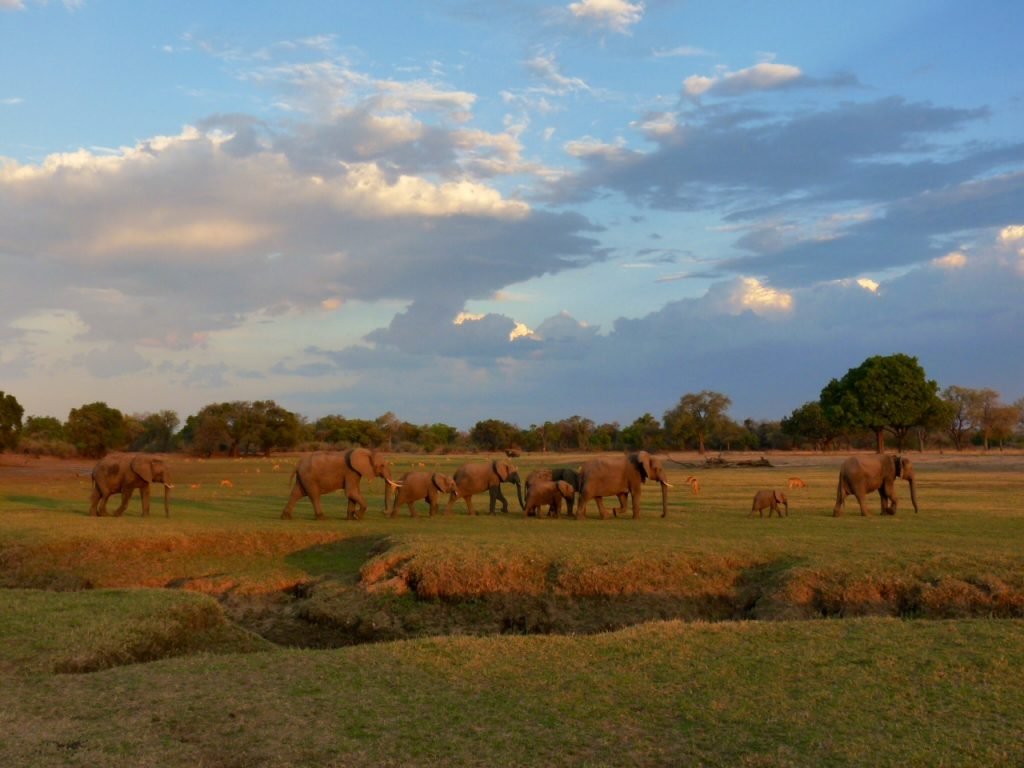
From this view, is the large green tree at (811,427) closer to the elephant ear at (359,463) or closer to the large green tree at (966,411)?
the large green tree at (966,411)

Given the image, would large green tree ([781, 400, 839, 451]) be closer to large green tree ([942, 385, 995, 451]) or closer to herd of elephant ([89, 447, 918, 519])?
large green tree ([942, 385, 995, 451])

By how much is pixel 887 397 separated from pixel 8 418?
2591 inches

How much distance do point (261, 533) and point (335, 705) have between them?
1172 centimetres

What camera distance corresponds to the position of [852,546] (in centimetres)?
1544

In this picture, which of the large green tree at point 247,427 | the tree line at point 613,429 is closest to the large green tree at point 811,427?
the tree line at point 613,429

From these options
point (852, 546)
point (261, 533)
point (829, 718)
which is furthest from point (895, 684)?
point (261, 533)

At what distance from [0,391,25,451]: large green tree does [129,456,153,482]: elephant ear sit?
4707cm

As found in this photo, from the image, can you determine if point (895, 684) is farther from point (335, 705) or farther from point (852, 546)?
point (852, 546)

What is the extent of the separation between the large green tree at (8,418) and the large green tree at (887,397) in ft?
204

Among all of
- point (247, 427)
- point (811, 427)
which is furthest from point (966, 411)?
point (247, 427)

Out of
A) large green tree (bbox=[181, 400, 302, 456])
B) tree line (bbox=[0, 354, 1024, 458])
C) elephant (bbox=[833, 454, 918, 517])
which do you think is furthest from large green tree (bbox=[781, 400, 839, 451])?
elephant (bbox=[833, 454, 918, 517])

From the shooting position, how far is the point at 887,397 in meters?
65.4

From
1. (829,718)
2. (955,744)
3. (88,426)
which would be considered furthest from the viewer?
(88,426)

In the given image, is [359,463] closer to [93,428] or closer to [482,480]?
[482,480]
